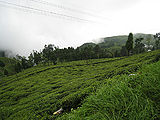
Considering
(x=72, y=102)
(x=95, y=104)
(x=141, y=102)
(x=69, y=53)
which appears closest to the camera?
(x=141, y=102)

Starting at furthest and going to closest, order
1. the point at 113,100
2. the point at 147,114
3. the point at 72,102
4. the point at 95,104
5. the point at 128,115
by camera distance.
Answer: the point at 72,102, the point at 95,104, the point at 113,100, the point at 128,115, the point at 147,114

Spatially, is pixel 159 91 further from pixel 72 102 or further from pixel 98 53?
pixel 98 53

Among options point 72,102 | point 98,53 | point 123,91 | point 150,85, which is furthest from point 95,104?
point 98,53

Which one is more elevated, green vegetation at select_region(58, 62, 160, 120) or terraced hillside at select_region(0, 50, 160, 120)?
green vegetation at select_region(58, 62, 160, 120)

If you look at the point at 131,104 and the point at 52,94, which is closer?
the point at 131,104

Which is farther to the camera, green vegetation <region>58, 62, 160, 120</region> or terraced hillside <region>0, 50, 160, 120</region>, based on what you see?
terraced hillside <region>0, 50, 160, 120</region>

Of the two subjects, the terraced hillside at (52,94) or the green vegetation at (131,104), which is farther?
the terraced hillside at (52,94)

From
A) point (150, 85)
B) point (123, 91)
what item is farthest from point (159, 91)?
point (123, 91)

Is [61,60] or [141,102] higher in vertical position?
[141,102]

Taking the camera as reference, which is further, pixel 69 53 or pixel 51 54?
pixel 69 53

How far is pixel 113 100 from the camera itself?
1873 millimetres

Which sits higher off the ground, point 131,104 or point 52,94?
point 131,104

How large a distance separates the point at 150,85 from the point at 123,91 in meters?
0.64

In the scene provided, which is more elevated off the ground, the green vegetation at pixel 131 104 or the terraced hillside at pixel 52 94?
the green vegetation at pixel 131 104
